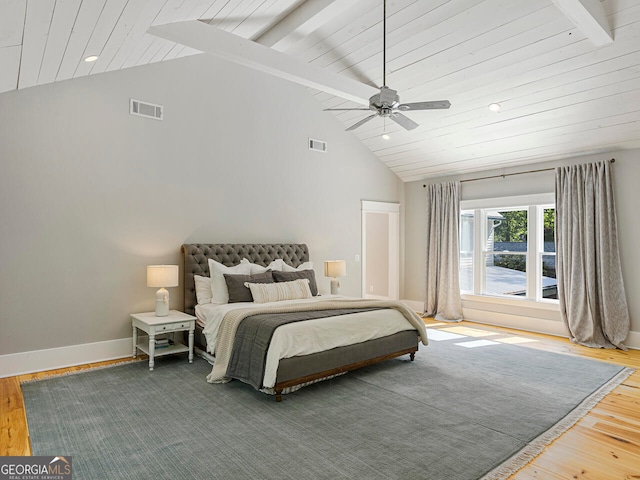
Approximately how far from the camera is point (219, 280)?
188 inches

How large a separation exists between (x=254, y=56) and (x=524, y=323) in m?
5.32

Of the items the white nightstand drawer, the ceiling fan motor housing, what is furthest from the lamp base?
the ceiling fan motor housing

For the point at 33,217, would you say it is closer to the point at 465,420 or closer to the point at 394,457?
the point at 394,457

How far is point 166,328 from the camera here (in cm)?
421

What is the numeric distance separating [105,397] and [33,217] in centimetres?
196

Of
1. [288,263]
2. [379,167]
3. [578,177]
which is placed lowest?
[288,263]

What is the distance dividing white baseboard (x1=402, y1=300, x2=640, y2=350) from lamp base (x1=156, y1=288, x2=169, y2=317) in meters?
4.85

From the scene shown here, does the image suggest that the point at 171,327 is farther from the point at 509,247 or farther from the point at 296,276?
the point at 509,247

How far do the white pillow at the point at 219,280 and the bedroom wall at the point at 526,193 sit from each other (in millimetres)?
3882

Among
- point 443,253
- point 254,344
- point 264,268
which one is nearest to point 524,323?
point 443,253

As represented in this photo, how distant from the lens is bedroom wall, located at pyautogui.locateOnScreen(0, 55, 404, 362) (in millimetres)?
4023

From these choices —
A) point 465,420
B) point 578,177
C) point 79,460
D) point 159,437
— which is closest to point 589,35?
point 578,177

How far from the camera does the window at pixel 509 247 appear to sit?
610cm

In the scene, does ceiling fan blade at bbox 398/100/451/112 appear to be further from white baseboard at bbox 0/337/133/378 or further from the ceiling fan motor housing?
white baseboard at bbox 0/337/133/378
